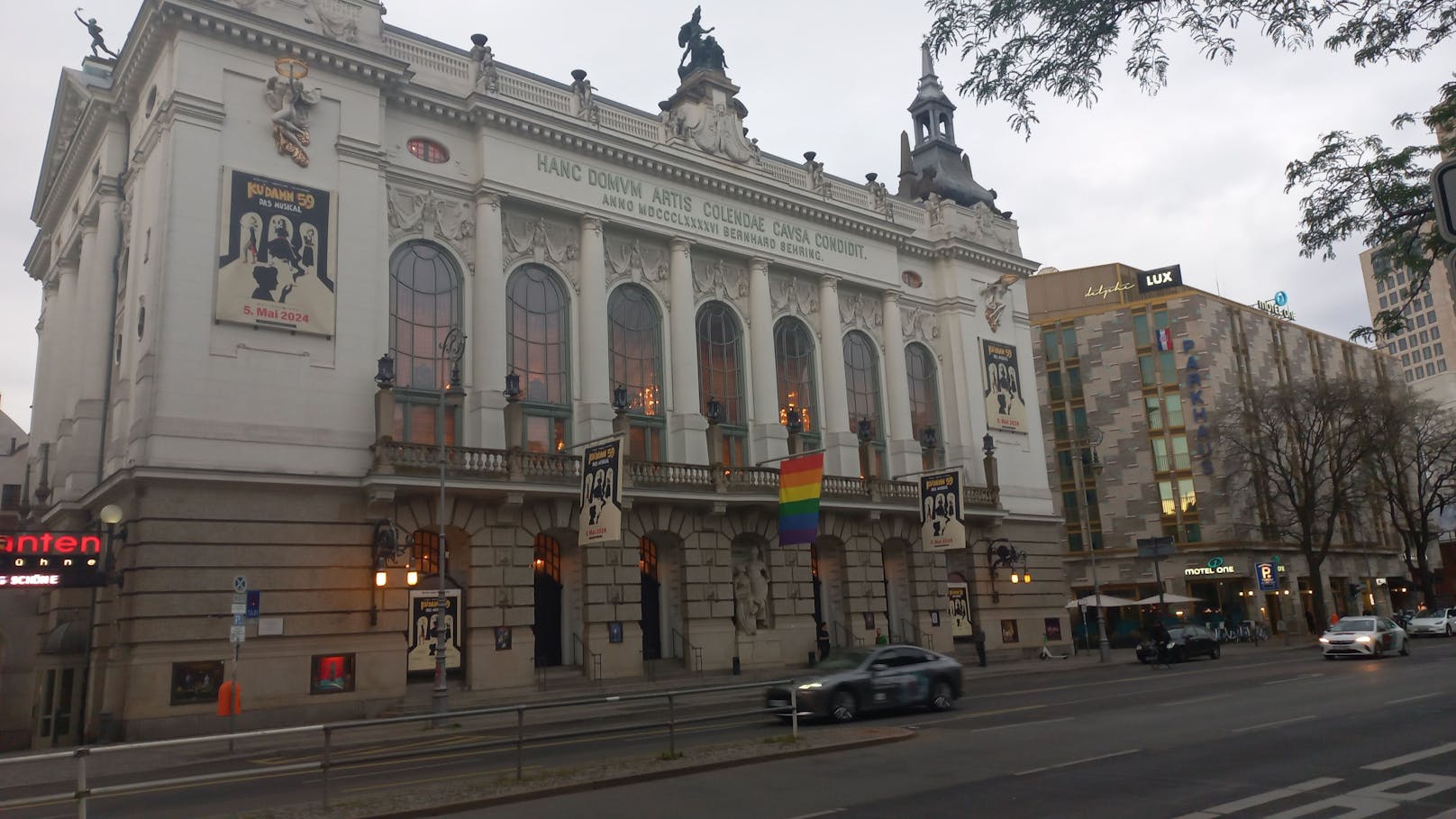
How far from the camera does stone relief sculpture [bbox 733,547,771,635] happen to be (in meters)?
39.6

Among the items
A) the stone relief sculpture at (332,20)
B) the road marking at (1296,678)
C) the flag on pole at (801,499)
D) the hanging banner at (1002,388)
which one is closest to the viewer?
the road marking at (1296,678)

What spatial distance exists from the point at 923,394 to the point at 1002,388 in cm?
503

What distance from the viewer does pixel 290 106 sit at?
3184cm

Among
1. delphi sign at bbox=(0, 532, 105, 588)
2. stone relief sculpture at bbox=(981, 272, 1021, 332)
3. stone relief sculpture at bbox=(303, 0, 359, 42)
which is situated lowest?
delphi sign at bbox=(0, 532, 105, 588)

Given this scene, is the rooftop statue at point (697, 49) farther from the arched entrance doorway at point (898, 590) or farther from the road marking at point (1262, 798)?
the road marking at point (1262, 798)

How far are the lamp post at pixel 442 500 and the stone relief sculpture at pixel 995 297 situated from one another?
29358 mm

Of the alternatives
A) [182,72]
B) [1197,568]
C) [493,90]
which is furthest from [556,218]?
[1197,568]

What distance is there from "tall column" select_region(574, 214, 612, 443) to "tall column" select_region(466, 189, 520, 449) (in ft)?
10.5

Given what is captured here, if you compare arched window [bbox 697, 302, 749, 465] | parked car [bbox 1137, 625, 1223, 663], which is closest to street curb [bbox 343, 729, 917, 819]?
arched window [bbox 697, 302, 749, 465]

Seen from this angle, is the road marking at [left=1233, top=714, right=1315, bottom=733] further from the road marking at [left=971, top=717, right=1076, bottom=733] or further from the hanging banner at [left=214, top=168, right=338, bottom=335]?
the hanging banner at [left=214, top=168, right=338, bottom=335]

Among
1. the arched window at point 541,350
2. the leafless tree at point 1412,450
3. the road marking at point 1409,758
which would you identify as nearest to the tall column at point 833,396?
the arched window at point 541,350

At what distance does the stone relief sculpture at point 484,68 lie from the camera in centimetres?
3675

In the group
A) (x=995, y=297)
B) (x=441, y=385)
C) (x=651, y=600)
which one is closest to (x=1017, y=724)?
(x=651, y=600)

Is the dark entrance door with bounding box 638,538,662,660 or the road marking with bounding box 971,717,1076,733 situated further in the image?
the dark entrance door with bounding box 638,538,662,660
